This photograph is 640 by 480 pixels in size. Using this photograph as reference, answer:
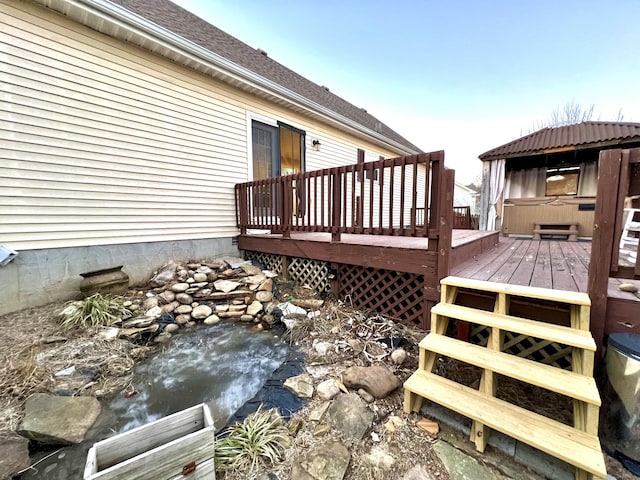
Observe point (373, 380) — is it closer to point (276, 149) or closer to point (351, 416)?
point (351, 416)

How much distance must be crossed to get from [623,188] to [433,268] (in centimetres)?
141

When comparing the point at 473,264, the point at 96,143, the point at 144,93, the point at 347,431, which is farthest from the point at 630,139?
the point at 96,143

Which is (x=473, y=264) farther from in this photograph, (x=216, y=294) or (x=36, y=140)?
(x=36, y=140)

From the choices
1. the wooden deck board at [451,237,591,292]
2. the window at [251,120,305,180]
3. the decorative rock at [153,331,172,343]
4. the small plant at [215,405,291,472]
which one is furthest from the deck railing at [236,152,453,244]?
the decorative rock at [153,331,172,343]

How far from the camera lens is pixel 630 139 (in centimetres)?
566

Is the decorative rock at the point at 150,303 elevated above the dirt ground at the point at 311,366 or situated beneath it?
elevated above

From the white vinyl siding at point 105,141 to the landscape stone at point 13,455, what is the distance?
101 inches

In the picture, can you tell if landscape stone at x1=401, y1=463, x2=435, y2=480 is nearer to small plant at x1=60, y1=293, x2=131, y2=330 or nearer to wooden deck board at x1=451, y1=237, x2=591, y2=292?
wooden deck board at x1=451, y1=237, x2=591, y2=292

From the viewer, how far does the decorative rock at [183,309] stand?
3.48 meters

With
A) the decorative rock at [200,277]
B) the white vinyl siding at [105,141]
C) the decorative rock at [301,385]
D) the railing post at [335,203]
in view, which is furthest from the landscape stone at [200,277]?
the decorative rock at [301,385]

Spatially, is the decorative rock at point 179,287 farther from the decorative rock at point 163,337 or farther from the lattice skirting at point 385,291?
the lattice skirting at point 385,291

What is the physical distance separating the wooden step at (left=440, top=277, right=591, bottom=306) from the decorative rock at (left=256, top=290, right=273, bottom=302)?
247cm

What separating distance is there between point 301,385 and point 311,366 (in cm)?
31

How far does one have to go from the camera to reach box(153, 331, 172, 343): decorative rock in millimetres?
3038
